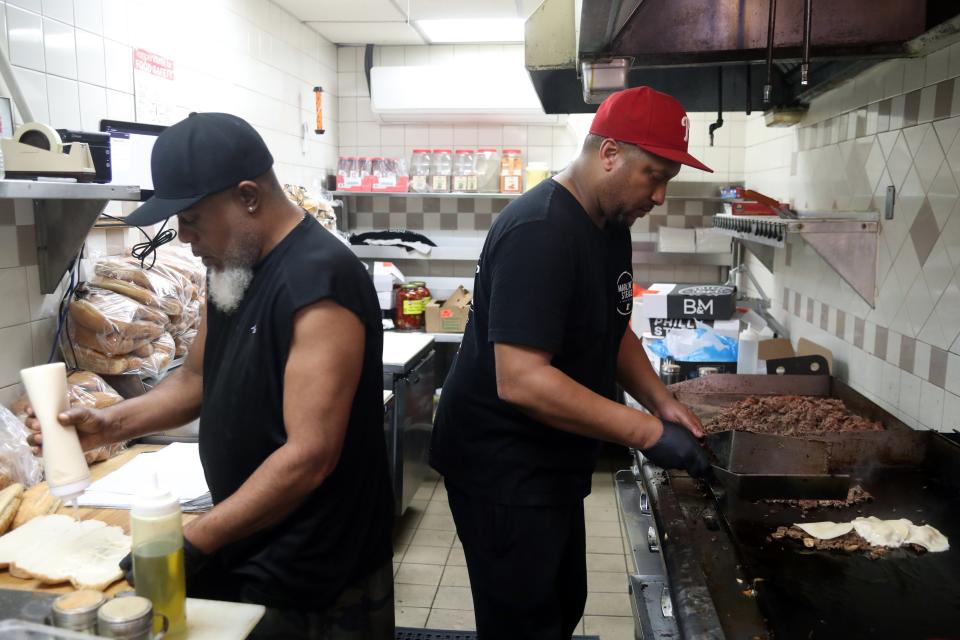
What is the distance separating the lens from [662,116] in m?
1.66

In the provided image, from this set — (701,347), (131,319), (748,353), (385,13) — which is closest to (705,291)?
(701,347)

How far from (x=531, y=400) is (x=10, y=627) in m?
1.01

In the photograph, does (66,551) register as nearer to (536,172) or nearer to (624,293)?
(624,293)

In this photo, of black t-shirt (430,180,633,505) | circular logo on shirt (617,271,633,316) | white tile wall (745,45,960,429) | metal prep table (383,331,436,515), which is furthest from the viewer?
metal prep table (383,331,436,515)

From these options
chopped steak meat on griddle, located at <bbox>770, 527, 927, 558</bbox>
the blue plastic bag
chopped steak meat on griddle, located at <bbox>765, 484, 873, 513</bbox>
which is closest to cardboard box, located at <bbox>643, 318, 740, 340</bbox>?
the blue plastic bag

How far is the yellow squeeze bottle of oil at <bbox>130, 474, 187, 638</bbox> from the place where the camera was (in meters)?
1.06

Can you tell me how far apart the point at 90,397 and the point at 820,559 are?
1910 millimetres

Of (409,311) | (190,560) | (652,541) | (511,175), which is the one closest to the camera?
(190,560)

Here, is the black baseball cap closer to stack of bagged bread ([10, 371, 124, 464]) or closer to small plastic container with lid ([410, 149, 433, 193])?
stack of bagged bread ([10, 371, 124, 464])

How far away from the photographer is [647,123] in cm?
165

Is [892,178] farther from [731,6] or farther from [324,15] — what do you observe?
[324,15]

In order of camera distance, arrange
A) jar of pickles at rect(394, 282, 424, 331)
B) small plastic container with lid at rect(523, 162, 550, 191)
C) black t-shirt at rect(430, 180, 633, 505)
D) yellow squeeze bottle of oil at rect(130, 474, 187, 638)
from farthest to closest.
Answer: small plastic container with lid at rect(523, 162, 550, 191) < jar of pickles at rect(394, 282, 424, 331) < black t-shirt at rect(430, 180, 633, 505) < yellow squeeze bottle of oil at rect(130, 474, 187, 638)

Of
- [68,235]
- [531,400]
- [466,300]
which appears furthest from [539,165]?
[531,400]

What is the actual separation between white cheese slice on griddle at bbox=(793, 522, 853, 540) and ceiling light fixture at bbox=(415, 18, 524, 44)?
3633mm
